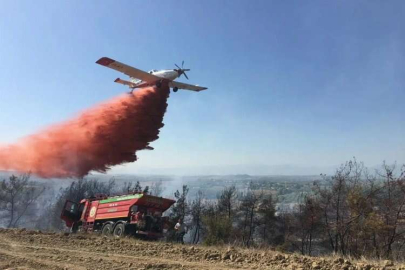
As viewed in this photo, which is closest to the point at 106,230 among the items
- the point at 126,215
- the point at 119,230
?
the point at 119,230

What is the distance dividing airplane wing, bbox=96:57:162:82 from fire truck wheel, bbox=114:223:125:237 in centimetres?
1376

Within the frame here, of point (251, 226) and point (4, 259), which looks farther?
point (251, 226)

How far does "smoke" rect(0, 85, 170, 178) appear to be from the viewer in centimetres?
2442

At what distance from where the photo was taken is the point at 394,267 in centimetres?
731

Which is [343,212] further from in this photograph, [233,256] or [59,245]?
[59,245]

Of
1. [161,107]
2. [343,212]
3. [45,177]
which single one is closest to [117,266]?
[161,107]

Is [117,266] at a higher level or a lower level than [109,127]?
lower

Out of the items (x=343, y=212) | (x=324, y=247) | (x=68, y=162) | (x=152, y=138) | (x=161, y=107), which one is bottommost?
(x=324, y=247)

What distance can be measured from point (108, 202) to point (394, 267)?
1755 centimetres

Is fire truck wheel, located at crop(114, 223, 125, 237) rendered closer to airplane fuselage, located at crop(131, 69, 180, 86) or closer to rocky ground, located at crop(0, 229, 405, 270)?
rocky ground, located at crop(0, 229, 405, 270)

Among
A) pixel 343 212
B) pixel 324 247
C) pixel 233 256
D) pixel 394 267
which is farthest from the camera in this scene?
pixel 324 247

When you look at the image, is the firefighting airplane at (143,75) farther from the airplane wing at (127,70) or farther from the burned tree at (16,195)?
the burned tree at (16,195)

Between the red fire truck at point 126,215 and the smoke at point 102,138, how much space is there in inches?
156

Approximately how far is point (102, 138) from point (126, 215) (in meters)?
8.31
